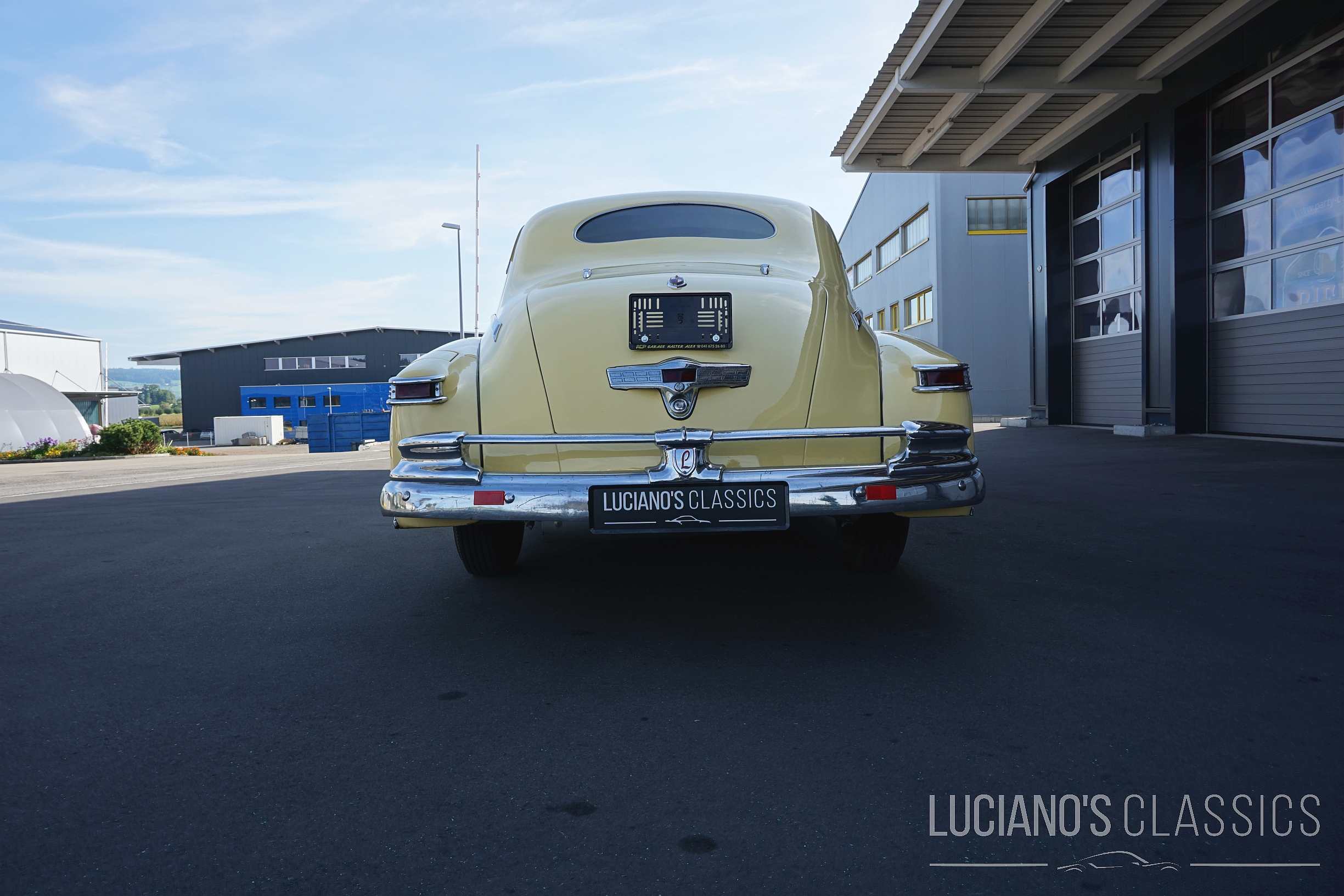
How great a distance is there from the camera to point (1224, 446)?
33.0 ft

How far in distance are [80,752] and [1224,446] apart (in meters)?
11.2

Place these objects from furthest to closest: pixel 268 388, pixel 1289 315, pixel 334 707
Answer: pixel 268 388, pixel 1289 315, pixel 334 707

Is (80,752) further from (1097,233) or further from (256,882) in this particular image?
(1097,233)

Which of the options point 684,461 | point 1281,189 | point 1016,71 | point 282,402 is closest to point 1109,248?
point 1016,71

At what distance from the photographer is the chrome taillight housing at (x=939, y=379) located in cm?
330

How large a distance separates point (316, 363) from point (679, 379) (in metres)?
49.2

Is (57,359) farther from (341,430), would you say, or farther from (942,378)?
(942,378)

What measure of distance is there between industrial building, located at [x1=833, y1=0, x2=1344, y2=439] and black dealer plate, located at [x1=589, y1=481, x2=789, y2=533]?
9060 mm

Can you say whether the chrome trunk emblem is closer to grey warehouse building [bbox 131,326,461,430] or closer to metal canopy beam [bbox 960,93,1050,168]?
metal canopy beam [bbox 960,93,1050,168]

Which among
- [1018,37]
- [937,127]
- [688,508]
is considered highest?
[937,127]

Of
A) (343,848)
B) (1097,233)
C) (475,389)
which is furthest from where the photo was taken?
(1097,233)

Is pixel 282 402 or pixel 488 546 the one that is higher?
pixel 282 402

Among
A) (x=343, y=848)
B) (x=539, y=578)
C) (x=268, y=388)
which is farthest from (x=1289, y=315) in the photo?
(x=268, y=388)

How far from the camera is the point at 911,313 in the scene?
28000mm
